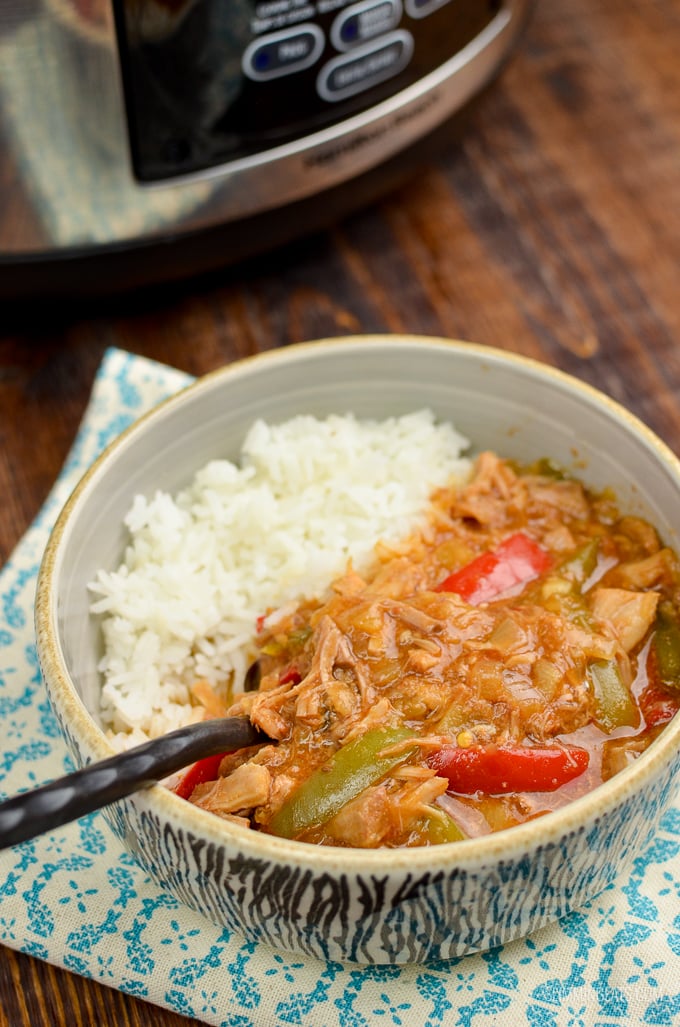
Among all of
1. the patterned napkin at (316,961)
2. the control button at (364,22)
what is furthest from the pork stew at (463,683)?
the control button at (364,22)

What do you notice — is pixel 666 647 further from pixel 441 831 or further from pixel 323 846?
pixel 323 846

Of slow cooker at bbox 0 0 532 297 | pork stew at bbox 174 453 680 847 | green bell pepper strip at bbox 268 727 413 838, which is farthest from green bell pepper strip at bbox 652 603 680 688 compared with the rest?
slow cooker at bbox 0 0 532 297

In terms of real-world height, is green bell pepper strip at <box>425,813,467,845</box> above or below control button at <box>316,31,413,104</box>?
below

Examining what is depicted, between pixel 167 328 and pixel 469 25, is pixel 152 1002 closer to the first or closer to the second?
pixel 167 328

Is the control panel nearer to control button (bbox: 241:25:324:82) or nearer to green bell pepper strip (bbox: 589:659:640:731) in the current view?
control button (bbox: 241:25:324:82)

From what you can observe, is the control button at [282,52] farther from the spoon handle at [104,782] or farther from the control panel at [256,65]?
the spoon handle at [104,782]

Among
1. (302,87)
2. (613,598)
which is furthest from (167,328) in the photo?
(613,598)

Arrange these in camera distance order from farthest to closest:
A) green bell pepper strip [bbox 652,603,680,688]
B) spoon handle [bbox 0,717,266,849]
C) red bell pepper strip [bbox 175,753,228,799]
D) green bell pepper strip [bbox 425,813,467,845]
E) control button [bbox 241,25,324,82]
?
control button [bbox 241,25,324,82]
green bell pepper strip [bbox 652,603,680,688]
red bell pepper strip [bbox 175,753,228,799]
green bell pepper strip [bbox 425,813,467,845]
spoon handle [bbox 0,717,266,849]
